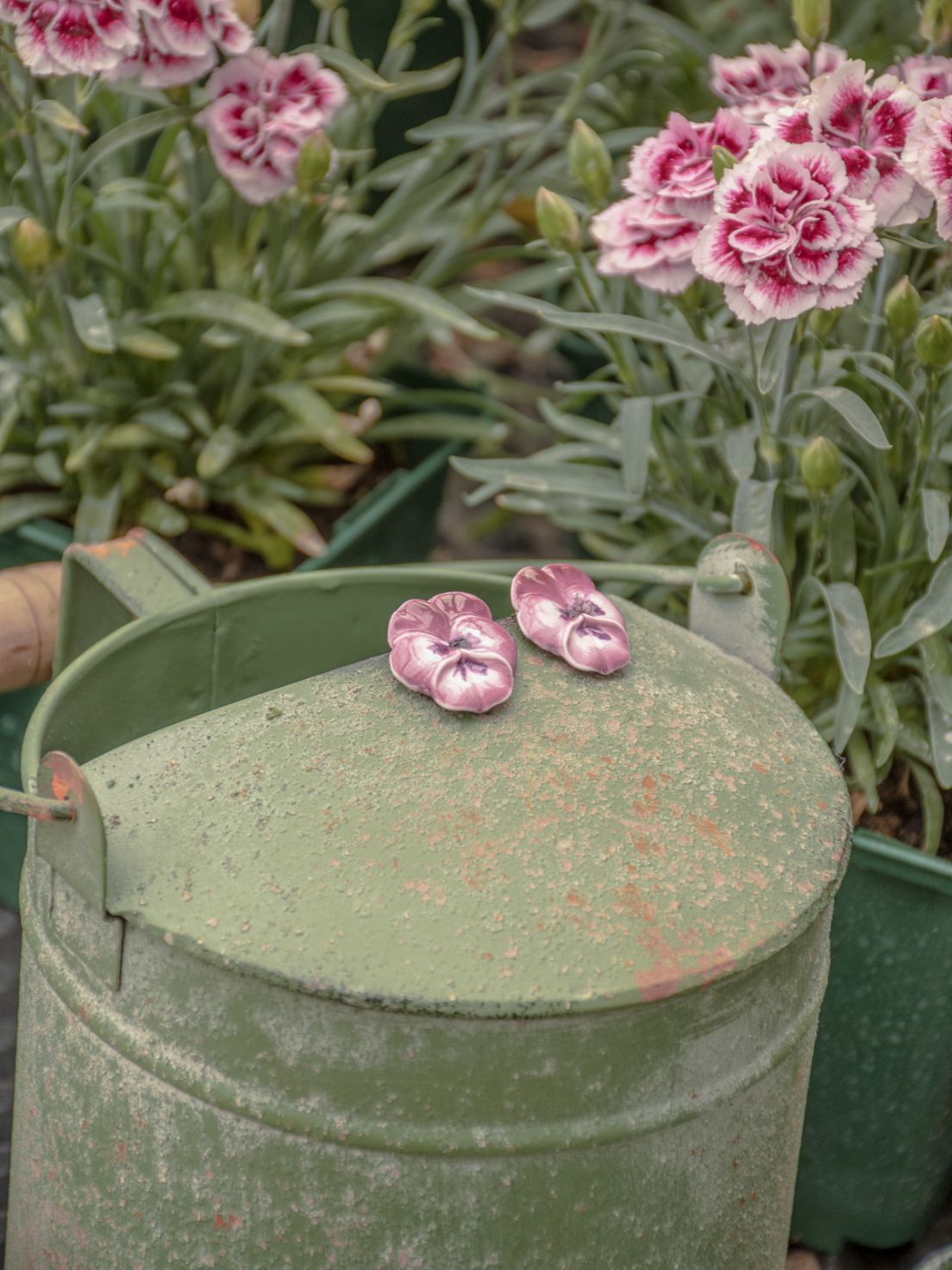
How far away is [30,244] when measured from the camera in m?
A: 1.58

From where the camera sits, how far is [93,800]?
2.94 feet

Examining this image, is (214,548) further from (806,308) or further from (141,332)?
(806,308)

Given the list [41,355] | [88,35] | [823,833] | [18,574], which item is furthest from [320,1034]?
[41,355]

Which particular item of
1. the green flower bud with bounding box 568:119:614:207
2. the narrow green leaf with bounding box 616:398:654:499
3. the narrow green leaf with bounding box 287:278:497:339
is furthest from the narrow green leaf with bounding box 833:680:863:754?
the narrow green leaf with bounding box 287:278:497:339

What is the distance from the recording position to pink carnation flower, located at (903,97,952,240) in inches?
48.3

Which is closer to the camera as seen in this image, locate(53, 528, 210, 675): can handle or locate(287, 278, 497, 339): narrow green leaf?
locate(53, 528, 210, 675): can handle

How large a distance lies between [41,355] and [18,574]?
52 cm

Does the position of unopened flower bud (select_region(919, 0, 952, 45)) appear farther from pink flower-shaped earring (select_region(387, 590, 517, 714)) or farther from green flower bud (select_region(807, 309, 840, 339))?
pink flower-shaped earring (select_region(387, 590, 517, 714))

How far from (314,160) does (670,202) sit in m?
0.45

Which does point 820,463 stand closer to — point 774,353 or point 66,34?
point 774,353

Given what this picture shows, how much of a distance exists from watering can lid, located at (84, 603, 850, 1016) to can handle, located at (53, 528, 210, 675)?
221 millimetres

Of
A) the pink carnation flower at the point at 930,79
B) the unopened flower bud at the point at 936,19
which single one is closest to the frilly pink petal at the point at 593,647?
the pink carnation flower at the point at 930,79

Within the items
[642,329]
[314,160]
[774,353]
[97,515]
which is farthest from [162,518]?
[774,353]

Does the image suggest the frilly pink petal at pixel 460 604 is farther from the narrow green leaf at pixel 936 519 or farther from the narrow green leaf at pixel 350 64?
the narrow green leaf at pixel 350 64
